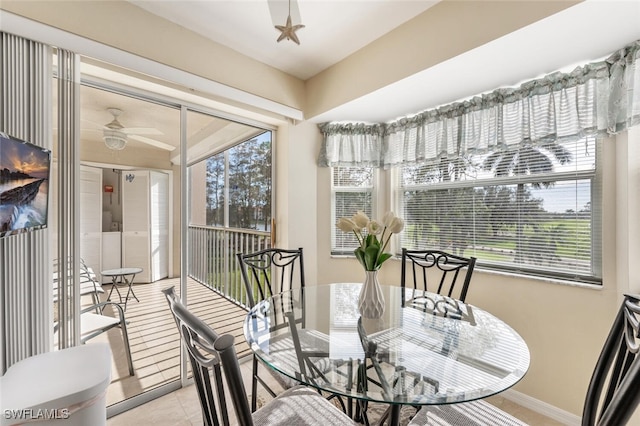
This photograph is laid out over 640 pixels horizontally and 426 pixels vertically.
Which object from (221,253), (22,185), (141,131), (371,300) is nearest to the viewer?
(22,185)

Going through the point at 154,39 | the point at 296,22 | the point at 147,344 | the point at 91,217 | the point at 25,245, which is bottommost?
the point at 147,344

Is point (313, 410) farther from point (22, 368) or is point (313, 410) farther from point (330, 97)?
point (330, 97)

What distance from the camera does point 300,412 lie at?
1.21m

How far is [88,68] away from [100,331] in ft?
5.67

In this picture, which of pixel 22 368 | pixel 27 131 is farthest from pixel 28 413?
pixel 27 131

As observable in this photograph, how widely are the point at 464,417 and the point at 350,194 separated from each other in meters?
2.29

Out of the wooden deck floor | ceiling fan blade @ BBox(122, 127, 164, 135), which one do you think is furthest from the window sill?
ceiling fan blade @ BBox(122, 127, 164, 135)

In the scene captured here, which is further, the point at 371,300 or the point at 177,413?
the point at 177,413

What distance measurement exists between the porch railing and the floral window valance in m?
1.15

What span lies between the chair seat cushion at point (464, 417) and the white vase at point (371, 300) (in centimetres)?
50

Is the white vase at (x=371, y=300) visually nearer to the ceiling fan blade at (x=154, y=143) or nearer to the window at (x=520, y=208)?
the window at (x=520, y=208)

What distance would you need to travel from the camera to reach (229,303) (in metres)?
2.92

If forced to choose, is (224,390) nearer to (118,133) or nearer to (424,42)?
(118,133)

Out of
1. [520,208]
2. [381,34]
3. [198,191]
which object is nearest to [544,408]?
[520,208]
